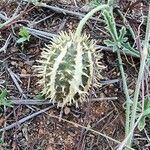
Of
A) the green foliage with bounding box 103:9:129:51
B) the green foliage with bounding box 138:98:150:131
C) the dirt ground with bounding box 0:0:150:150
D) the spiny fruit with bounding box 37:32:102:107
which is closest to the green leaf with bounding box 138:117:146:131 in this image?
the green foliage with bounding box 138:98:150:131

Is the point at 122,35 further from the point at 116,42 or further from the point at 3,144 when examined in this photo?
the point at 3,144

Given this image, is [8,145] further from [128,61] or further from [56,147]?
[128,61]

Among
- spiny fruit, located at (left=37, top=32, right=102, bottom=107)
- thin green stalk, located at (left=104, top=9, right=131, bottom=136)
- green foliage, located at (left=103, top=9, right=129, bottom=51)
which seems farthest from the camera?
green foliage, located at (left=103, top=9, right=129, bottom=51)

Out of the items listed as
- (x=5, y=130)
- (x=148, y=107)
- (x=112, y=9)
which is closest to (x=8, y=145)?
(x=5, y=130)

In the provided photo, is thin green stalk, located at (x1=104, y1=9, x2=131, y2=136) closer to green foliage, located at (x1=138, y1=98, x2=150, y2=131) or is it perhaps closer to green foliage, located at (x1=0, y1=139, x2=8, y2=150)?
green foliage, located at (x1=138, y1=98, x2=150, y2=131)

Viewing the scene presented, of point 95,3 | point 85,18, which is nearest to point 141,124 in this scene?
point 85,18

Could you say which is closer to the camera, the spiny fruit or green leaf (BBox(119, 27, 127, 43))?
the spiny fruit
